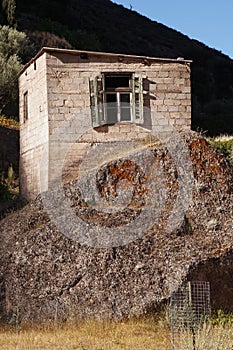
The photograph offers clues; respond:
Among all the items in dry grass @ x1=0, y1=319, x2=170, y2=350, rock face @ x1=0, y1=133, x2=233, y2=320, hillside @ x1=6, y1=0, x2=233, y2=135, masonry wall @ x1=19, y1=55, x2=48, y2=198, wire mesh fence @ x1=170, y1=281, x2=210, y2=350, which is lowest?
dry grass @ x1=0, y1=319, x2=170, y2=350

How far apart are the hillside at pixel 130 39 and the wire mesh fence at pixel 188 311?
20.9 meters

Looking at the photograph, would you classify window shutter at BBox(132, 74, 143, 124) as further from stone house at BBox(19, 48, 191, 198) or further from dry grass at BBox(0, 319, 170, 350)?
dry grass at BBox(0, 319, 170, 350)

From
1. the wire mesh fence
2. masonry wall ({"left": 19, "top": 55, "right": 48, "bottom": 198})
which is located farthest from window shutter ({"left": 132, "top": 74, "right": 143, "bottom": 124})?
the wire mesh fence

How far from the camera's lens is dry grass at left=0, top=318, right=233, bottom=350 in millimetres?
7545

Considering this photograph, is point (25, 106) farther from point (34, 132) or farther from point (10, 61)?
point (10, 61)

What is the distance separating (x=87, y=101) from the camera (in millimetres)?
14977

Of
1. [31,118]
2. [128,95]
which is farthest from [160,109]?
[31,118]

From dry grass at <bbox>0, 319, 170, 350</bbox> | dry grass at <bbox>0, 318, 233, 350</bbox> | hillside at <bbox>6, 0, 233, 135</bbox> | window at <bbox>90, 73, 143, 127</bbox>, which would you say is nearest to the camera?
dry grass at <bbox>0, 318, 233, 350</bbox>

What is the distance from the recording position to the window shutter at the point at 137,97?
15062mm

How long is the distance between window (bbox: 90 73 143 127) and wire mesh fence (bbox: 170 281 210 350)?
6.95 metres

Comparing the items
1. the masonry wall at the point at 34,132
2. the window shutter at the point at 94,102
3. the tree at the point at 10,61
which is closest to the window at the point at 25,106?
the masonry wall at the point at 34,132

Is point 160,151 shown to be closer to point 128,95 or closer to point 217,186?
point 217,186

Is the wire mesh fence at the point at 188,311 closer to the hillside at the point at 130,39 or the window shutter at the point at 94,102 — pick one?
the window shutter at the point at 94,102

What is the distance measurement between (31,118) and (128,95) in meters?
2.81
